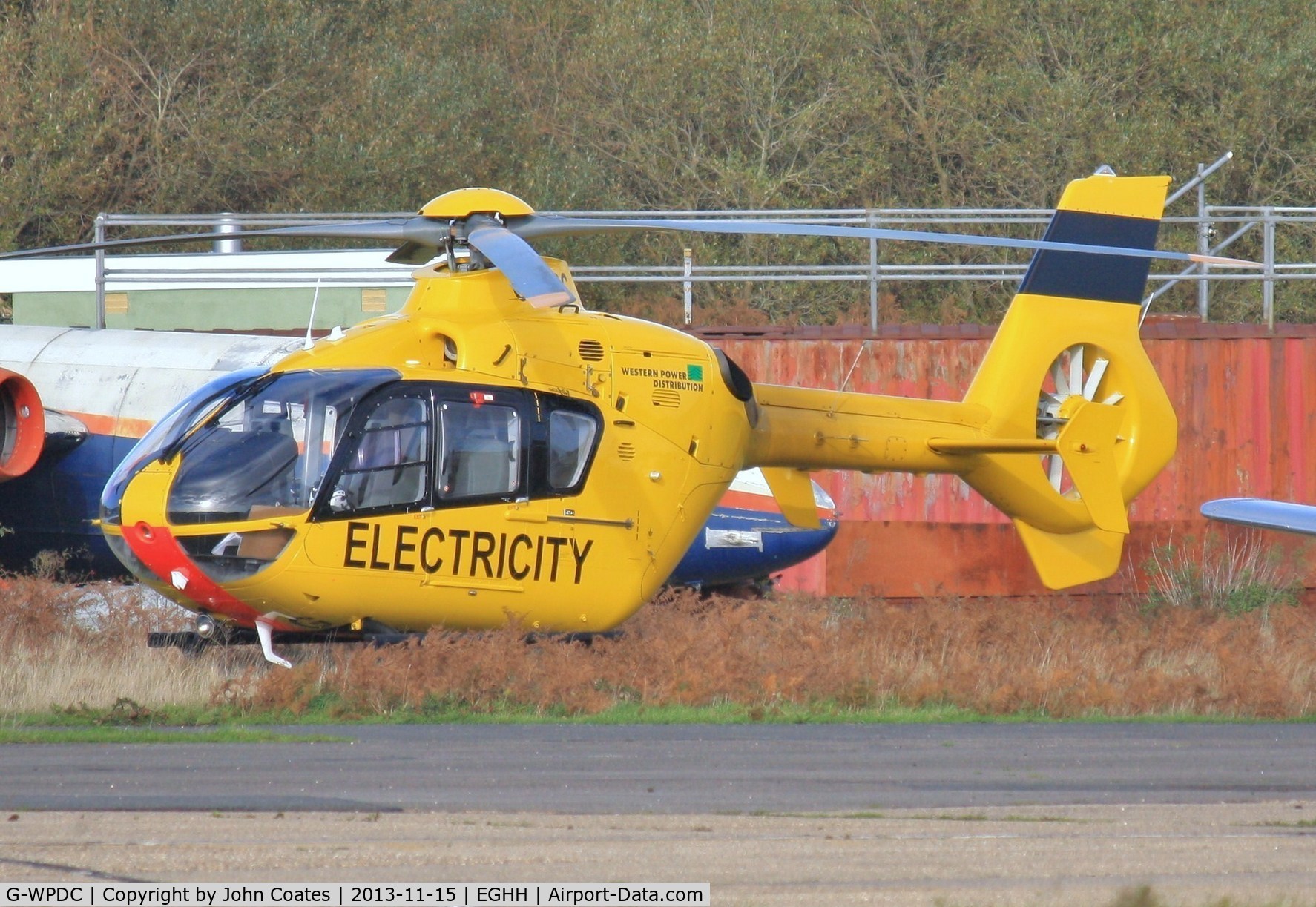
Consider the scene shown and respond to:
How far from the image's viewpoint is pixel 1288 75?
30.9 metres

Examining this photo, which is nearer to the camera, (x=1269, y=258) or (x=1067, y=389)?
(x=1067, y=389)

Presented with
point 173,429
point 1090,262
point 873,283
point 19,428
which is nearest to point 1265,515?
point 1090,262

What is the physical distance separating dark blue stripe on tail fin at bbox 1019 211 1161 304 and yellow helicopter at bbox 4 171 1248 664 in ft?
5.55

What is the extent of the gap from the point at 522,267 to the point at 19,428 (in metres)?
7.80

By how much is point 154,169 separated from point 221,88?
208 centimetres

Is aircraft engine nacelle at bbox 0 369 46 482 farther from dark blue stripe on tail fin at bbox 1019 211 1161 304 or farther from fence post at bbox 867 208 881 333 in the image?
fence post at bbox 867 208 881 333

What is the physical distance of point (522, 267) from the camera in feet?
33.0

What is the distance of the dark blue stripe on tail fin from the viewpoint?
48.4 ft

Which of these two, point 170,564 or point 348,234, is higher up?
point 348,234

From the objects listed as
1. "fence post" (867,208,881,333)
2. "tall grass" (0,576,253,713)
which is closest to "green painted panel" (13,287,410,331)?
"fence post" (867,208,881,333)

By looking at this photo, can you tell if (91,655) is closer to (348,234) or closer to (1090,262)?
(348,234)

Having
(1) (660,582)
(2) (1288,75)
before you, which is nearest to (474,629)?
(1) (660,582)

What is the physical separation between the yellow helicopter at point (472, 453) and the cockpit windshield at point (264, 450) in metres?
0.01

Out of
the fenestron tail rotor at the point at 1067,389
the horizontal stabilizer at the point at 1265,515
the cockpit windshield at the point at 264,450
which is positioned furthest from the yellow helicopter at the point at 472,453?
the horizontal stabilizer at the point at 1265,515
